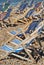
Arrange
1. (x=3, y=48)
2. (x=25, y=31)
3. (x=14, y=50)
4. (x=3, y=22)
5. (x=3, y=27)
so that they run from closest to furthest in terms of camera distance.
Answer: (x=14, y=50) → (x=3, y=48) → (x=25, y=31) → (x=3, y=27) → (x=3, y=22)

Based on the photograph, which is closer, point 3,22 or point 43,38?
point 43,38

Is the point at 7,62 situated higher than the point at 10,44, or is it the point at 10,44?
the point at 10,44

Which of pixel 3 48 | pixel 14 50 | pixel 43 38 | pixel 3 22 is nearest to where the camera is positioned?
pixel 14 50

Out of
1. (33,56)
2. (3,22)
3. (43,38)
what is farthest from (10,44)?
(3,22)

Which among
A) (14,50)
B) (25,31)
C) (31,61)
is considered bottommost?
(31,61)

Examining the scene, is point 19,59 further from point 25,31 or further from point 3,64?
point 25,31

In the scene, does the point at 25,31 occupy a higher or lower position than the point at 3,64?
higher

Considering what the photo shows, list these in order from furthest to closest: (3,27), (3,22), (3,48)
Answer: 1. (3,22)
2. (3,27)
3. (3,48)

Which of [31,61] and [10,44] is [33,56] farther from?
[10,44]

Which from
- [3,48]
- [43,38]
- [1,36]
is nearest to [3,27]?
[1,36]
